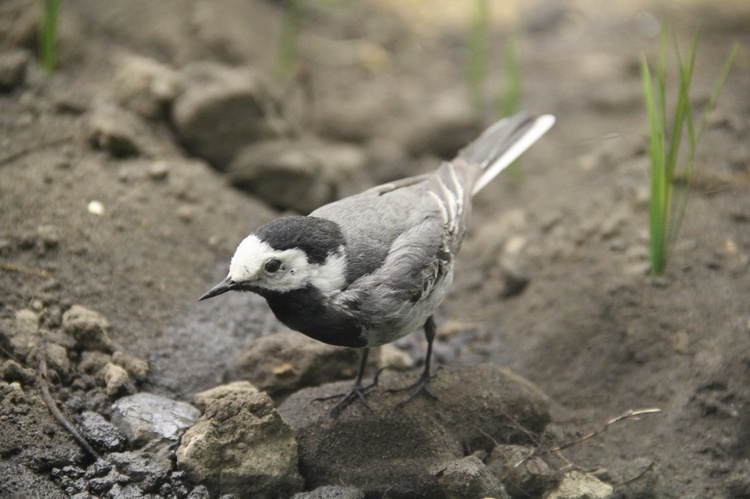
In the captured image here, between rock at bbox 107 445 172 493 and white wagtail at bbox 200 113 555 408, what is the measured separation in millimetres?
728

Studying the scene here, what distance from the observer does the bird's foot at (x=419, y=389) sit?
392 cm

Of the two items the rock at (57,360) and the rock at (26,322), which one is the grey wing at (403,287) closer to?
the rock at (57,360)

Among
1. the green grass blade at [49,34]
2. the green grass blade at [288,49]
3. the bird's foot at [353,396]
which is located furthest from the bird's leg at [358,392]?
the green grass blade at [288,49]

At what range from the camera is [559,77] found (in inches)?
294

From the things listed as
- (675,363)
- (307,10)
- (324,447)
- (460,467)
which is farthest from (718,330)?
(307,10)

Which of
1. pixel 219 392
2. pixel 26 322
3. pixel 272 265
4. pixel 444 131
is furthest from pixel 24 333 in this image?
pixel 444 131

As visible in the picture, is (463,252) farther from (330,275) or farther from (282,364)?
(330,275)

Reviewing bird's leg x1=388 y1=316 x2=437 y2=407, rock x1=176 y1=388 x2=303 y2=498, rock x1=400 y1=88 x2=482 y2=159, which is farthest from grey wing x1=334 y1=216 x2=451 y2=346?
rock x1=400 y1=88 x2=482 y2=159

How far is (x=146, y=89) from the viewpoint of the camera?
5254mm

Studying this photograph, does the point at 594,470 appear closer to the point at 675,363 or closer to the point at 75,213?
the point at 675,363

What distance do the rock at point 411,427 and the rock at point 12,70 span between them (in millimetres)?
3025

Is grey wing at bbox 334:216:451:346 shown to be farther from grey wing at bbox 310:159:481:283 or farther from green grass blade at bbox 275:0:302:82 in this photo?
green grass blade at bbox 275:0:302:82

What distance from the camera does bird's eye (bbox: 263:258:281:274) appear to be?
3248mm

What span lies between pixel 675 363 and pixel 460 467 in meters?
1.63
